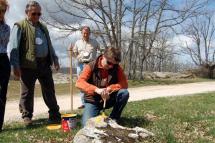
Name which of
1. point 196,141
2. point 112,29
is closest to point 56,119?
point 196,141

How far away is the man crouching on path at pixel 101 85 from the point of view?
26.7 feet

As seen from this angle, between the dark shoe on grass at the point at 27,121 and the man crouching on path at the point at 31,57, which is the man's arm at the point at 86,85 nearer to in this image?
the man crouching on path at the point at 31,57

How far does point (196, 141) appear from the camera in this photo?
7648mm

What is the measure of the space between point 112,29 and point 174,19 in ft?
15.6

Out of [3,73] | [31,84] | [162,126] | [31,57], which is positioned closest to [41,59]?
[31,57]

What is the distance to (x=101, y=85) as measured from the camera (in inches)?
327

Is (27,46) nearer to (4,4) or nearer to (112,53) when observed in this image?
(4,4)

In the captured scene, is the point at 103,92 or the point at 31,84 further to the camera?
the point at 31,84

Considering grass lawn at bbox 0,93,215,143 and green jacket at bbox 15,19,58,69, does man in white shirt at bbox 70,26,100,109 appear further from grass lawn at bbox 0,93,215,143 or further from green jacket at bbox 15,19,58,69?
green jacket at bbox 15,19,58,69

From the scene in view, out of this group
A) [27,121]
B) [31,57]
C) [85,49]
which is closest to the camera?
[31,57]

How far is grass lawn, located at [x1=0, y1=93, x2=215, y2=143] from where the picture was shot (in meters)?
7.80

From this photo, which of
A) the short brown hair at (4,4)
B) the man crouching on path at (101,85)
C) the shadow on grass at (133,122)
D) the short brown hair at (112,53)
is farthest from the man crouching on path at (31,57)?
the short brown hair at (112,53)

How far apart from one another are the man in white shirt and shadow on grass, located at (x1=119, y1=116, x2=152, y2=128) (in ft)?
8.70

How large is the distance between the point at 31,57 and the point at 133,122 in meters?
2.24
